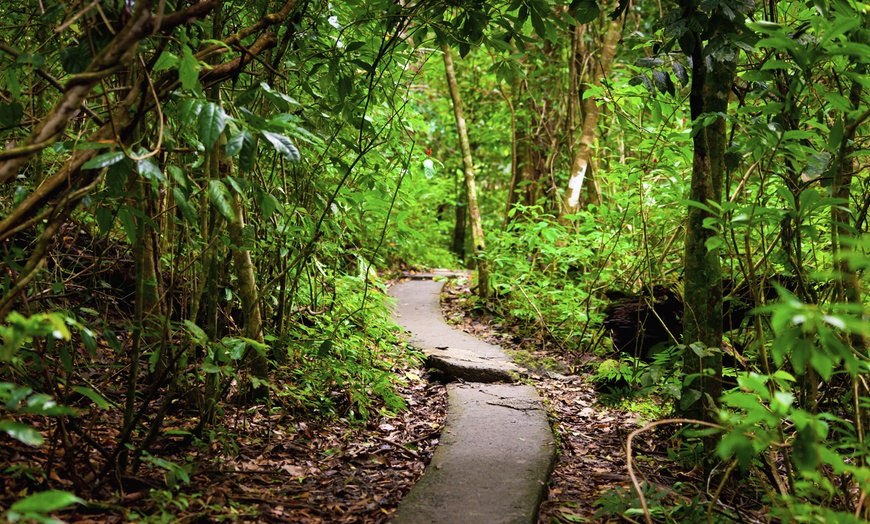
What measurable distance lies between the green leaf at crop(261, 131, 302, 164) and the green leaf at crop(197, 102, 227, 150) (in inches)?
6.2

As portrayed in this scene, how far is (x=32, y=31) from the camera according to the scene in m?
3.58

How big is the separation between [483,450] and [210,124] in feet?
7.70

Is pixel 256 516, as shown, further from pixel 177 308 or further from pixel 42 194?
pixel 177 308

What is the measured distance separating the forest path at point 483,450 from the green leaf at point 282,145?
1586mm

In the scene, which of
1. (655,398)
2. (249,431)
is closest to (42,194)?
(249,431)

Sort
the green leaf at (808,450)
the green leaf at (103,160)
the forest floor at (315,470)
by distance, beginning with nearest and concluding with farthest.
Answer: the green leaf at (808,450) → the green leaf at (103,160) → the forest floor at (315,470)

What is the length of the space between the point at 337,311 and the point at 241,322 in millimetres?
919

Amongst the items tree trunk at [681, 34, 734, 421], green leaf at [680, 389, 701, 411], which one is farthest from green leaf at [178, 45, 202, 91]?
green leaf at [680, 389, 701, 411]

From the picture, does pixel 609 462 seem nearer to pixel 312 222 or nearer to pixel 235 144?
pixel 312 222

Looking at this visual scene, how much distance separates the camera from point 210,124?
204 centimetres

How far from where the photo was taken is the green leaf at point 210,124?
2021 mm

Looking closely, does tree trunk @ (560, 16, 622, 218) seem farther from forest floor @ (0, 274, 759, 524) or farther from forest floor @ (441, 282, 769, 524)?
forest floor @ (0, 274, 759, 524)

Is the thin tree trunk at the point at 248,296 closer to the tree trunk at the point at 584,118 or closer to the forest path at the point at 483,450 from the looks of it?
the forest path at the point at 483,450

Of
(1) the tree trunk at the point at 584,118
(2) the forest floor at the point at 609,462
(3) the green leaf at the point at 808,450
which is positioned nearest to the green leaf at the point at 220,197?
(2) the forest floor at the point at 609,462
